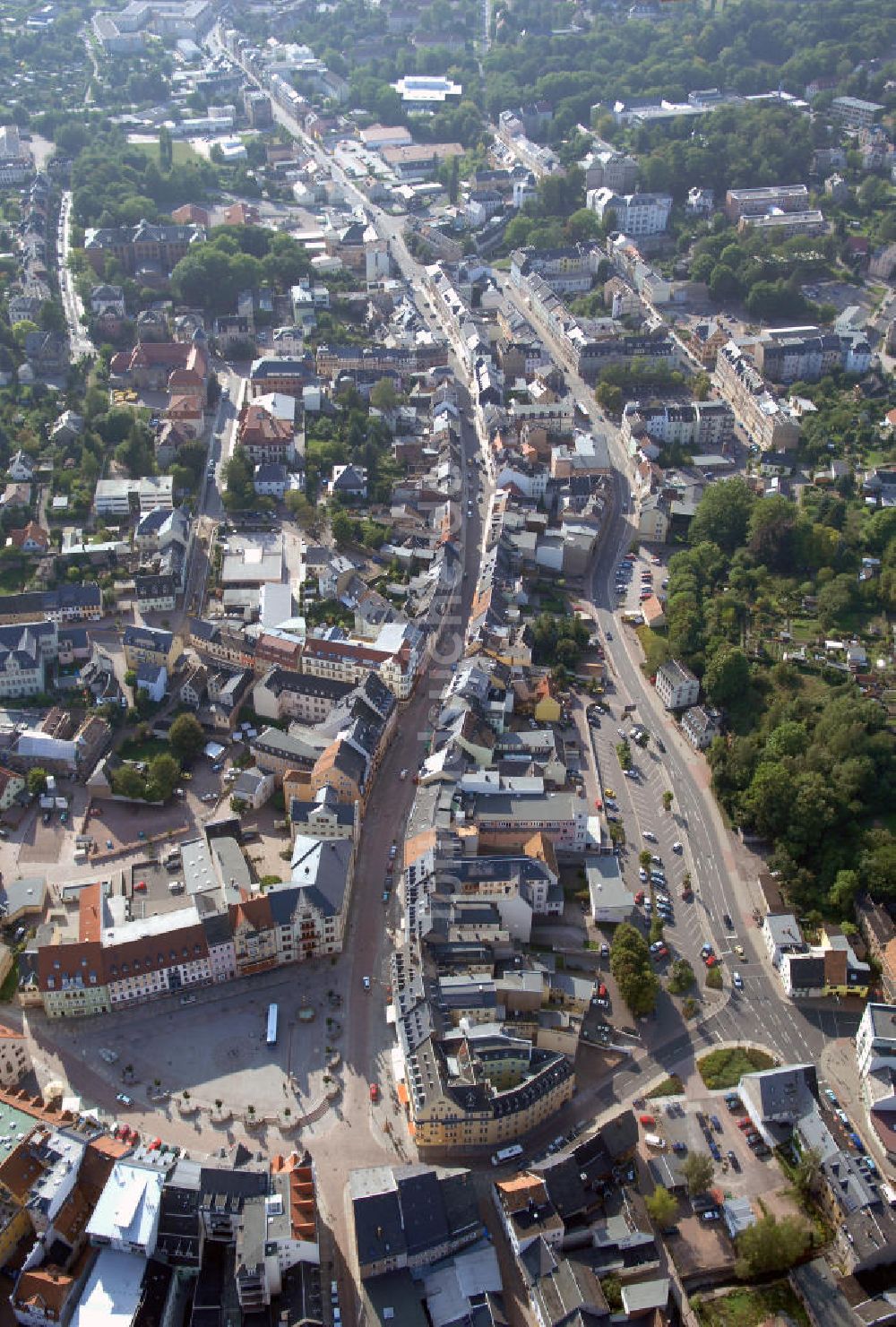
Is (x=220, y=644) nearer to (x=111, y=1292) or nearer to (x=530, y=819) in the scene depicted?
(x=530, y=819)

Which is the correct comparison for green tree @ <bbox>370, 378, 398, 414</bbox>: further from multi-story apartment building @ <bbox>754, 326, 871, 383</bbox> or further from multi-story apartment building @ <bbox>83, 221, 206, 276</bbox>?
multi-story apartment building @ <bbox>83, 221, 206, 276</bbox>

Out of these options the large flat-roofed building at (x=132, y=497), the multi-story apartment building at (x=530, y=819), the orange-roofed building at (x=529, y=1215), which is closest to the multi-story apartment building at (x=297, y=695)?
the multi-story apartment building at (x=530, y=819)

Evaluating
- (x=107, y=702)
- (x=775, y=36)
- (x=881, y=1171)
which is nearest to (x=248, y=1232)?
(x=881, y=1171)

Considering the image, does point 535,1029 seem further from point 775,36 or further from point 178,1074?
point 775,36

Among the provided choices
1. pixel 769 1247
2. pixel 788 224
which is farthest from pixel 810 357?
pixel 769 1247

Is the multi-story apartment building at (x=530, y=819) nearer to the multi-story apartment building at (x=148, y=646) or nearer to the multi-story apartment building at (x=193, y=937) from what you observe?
the multi-story apartment building at (x=193, y=937)

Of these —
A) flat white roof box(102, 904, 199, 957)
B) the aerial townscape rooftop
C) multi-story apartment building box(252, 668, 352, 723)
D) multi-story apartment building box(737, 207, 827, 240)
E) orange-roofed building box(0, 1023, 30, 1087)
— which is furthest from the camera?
multi-story apartment building box(737, 207, 827, 240)

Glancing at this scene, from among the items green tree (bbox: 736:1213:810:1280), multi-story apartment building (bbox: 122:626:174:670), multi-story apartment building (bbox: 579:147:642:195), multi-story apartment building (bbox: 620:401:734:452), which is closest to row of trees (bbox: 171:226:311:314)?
multi-story apartment building (bbox: 579:147:642:195)
